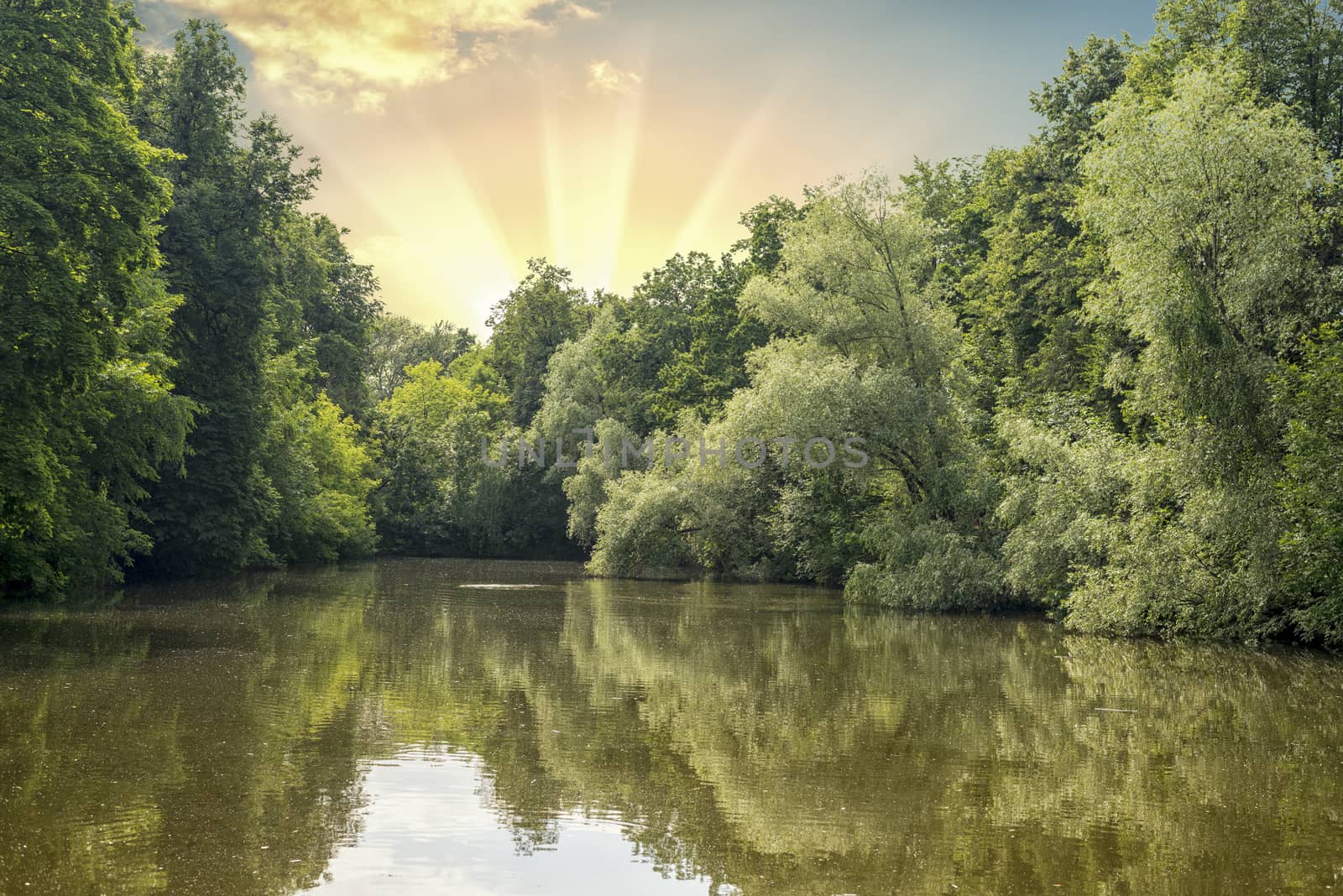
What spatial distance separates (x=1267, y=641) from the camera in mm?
19969

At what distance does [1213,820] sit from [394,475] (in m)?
57.3

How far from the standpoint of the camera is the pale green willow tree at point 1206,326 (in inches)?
Result: 746

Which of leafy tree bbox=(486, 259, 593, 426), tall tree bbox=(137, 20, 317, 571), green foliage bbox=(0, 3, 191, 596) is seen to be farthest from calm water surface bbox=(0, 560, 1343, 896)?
leafy tree bbox=(486, 259, 593, 426)

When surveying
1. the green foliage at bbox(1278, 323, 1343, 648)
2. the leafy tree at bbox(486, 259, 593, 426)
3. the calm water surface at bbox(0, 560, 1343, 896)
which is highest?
the leafy tree at bbox(486, 259, 593, 426)

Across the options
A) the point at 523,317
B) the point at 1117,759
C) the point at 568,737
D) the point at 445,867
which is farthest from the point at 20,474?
the point at 523,317

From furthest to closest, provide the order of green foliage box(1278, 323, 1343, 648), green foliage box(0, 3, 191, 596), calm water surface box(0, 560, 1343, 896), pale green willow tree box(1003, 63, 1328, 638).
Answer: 1. pale green willow tree box(1003, 63, 1328, 638)
2. green foliage box(0, 3, 191, 596)
3. green foliage box(1278, 323, 1343, 648)
4. calm water surface box(0, 560, 1343, 896)

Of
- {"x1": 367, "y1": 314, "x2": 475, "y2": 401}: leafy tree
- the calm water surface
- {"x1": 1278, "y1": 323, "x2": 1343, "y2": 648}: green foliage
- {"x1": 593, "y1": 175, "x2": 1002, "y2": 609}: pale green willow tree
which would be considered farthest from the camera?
{"x1": 367, "y1": 314, "x2": 475, "y2": 401}: leafy tree

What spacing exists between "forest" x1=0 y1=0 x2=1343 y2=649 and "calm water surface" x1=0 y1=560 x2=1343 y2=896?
3.68m

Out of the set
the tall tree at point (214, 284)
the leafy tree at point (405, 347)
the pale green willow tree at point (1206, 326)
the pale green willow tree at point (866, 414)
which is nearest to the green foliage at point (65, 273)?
the tall tree at point (214, 284)

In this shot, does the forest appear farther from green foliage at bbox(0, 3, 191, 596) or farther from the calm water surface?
the calm water surface

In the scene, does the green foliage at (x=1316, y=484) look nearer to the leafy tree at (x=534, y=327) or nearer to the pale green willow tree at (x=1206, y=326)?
the pale green willow tree at (x=1206, y=326)

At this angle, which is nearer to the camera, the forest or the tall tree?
the forest

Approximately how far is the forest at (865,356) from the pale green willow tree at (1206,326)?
6 cm

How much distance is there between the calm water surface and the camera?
6.50 m
